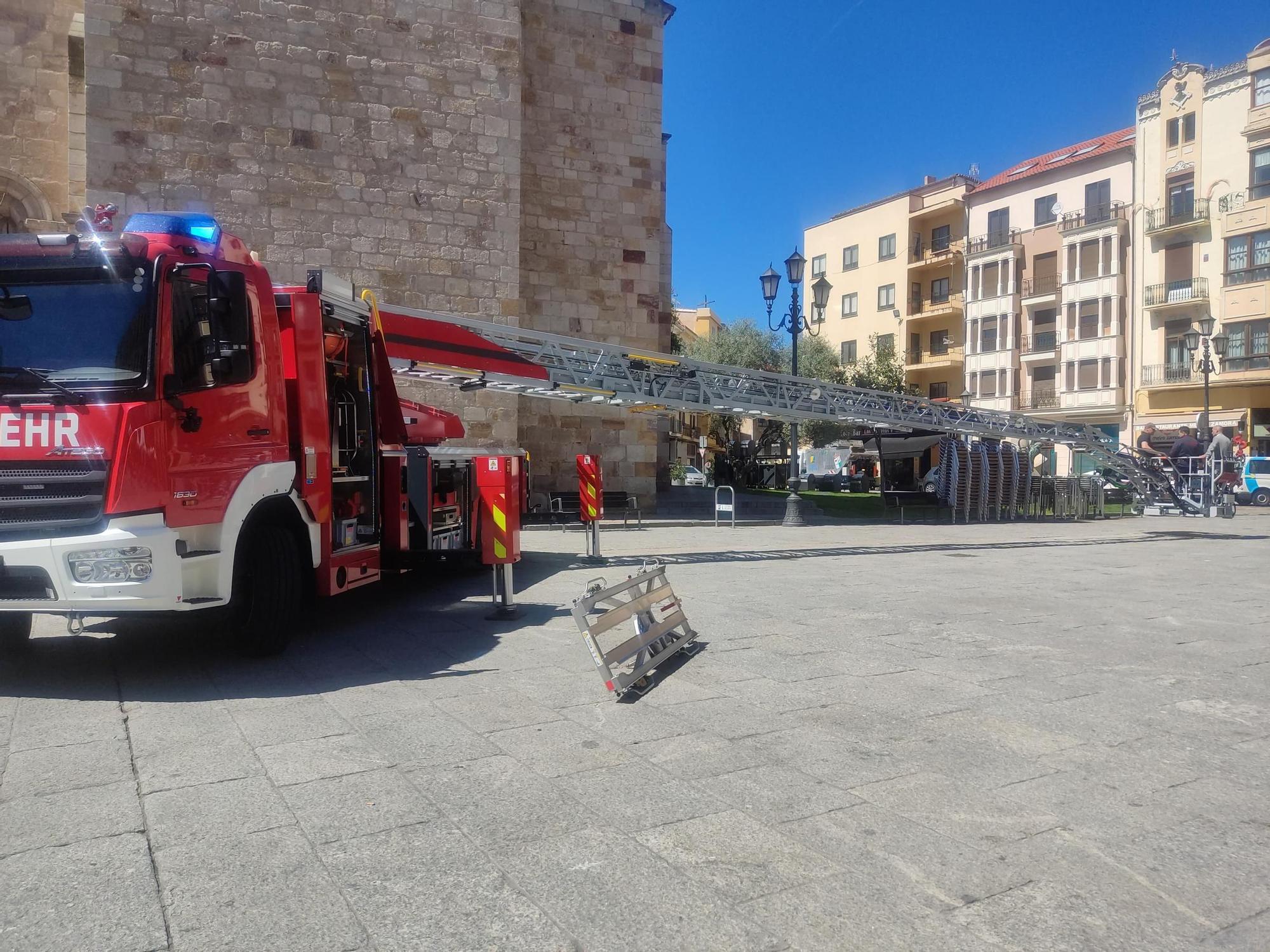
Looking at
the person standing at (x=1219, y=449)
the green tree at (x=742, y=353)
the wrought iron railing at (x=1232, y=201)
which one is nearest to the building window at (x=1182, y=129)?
the wrought iron railing at (x=1232, y=201)

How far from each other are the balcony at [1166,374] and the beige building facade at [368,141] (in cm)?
2833

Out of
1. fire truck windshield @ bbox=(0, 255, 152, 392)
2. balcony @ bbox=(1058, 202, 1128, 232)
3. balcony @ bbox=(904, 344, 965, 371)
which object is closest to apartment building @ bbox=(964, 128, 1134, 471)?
balcony @ bbox=(1058, 202, 1128, 232)

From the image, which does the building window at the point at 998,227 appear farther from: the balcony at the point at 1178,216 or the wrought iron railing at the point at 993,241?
the balcony at the point at 1178,216

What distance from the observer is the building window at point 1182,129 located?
128 ft

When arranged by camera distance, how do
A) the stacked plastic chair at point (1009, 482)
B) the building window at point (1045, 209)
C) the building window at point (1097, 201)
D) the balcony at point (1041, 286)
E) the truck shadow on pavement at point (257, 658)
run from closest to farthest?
the truck shadow on pavement at point (257, 658)
the stacked plastic chair at point (1009, 482)
the building window at point (1097, 201)
the building window at point (1045, 209)
the balcony at point (1041, 286)

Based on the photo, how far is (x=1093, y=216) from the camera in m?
43.1

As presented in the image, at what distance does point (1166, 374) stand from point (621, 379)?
3449 cm

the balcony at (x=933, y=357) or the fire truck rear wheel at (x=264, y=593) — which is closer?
the fire truck rear wheel at (x=264, y=593)

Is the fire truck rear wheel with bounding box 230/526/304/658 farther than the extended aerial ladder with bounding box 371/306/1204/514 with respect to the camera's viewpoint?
No

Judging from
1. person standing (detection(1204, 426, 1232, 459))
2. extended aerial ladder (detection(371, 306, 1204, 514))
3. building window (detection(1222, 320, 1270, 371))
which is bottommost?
person standing (detection(1204, 426, 1232, 459))

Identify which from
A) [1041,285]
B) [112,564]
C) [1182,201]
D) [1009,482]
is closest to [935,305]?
[1041,285]

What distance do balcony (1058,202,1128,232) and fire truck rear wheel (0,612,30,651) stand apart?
45478mm

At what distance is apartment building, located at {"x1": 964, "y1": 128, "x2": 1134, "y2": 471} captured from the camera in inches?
1650

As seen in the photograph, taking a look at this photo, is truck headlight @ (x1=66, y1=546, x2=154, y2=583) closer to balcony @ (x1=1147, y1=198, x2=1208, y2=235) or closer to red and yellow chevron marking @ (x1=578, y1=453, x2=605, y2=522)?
red and yellow chevron marking @ (x1=578, y1=453, x2=605, y2=522)
